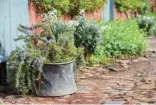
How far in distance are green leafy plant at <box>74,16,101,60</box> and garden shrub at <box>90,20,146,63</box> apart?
22.8 inches

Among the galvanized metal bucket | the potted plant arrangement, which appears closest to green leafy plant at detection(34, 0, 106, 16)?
the potted plant arrangement

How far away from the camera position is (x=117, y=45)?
10820 millimetres

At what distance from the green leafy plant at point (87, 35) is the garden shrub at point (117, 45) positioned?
0.58 metres

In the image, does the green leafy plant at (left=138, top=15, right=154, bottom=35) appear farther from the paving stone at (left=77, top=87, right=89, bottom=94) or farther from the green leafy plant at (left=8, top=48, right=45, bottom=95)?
the green leafy plant at (left=8, top=48, right=45, bottom=95)

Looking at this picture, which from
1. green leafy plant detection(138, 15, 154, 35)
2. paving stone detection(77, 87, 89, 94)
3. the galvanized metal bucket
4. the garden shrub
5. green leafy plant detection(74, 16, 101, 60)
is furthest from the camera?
green leafy plant detection(138, 15, 154, 35)

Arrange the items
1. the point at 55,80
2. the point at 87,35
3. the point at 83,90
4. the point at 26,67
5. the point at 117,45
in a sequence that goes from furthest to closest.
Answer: the point at 117,45 < the point at 87,35 < the point at 83,90 < the point at 55,80 < the point at 26,67

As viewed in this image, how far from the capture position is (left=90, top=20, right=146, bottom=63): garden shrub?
1034 cm

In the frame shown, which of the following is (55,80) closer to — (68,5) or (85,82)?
(85,82)

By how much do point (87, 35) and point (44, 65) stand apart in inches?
97.4

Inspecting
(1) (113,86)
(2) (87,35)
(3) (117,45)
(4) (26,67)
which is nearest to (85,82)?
(1) (113,86)

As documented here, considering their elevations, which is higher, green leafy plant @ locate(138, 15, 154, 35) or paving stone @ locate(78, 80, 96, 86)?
green leafy plant @ locate(138, 15, 154, 35)

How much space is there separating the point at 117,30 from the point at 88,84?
13.4ft

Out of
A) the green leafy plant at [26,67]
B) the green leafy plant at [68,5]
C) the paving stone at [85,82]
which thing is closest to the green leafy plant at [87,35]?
the green leafy plant at [68,5]

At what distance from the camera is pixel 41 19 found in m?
9.16
